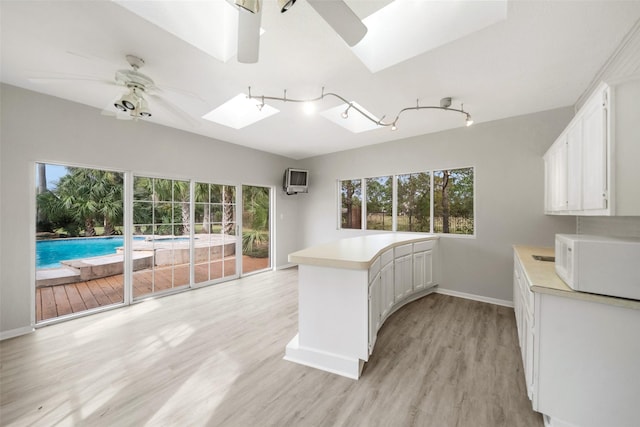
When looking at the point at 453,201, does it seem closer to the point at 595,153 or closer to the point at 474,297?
the point at 474,297

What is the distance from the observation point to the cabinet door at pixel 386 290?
93.6 inches

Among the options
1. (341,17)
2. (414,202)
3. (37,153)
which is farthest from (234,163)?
(341,17)

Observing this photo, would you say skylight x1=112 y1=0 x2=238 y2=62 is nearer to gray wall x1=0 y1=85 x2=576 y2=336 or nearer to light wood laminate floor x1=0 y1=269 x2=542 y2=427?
gray wall x1=0 y1=85 x2=576 y2=336

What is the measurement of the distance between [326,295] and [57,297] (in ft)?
11.9

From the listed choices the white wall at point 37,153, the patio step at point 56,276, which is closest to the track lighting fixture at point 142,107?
the white wall at point 37,153

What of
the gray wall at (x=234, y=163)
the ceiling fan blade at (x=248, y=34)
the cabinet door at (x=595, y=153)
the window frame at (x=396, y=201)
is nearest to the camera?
the ceiling fan blade at (x=248, y=34)

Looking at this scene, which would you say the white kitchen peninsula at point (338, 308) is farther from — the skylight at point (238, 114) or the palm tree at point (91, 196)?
the palm tree at point (91, 196)

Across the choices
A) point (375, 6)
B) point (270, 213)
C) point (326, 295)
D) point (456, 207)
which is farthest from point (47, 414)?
point (456, 207)

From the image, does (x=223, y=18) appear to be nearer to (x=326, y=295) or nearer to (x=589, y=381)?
(x=326, y=295)

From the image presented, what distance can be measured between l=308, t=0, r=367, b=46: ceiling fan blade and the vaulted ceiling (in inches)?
18.4

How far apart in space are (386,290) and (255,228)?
3.42m

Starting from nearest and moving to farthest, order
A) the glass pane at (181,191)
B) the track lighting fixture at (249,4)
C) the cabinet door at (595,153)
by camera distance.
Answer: the track lighting fixture at (249,4)
the cabinet door at (595,153)
the glass pane at (181,191)

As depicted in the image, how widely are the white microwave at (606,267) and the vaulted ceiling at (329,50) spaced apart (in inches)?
57.6

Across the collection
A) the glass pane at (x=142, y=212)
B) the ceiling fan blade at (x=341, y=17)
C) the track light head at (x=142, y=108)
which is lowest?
the glass pane at (x=142, y=212)
